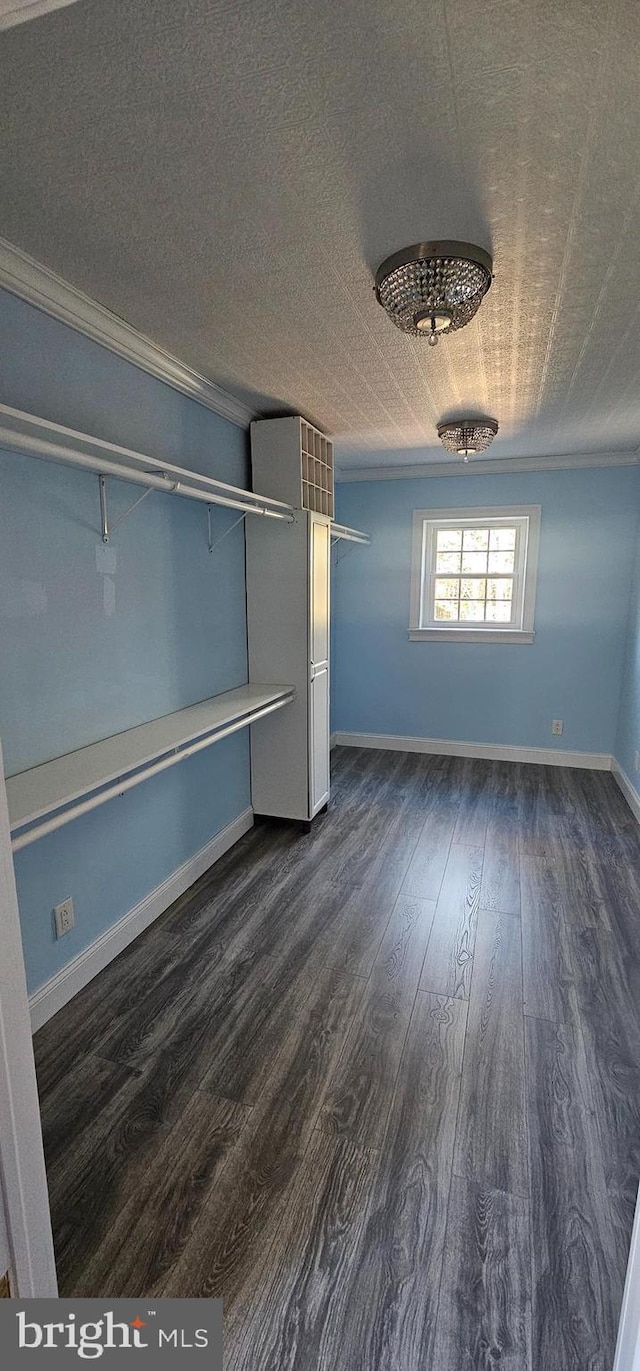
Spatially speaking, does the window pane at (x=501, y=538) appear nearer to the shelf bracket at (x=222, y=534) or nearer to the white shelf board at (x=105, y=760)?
the shelf bracket at (x=222, y=534)

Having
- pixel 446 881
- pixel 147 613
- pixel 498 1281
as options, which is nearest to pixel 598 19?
pixel 147 613

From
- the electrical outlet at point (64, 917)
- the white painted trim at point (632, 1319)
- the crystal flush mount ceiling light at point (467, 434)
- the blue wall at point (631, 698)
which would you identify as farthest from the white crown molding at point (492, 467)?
the white painted trim at point (632, 1319)

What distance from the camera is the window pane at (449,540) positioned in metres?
4.59

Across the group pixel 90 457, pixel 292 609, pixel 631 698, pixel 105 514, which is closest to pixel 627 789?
pixel 631 698

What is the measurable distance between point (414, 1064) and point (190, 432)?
2574 mm

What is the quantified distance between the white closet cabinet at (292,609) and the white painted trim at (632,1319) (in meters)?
2.44

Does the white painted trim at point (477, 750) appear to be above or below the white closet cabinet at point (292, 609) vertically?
below

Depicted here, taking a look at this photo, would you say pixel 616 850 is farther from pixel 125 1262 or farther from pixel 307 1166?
pixel 125 1262

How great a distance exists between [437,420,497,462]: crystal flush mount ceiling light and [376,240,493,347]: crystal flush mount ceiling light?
152 centimetres

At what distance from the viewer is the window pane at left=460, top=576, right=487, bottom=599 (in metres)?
4.59

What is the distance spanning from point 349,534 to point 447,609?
1093 mm

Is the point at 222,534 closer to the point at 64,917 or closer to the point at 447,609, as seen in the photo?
the point at 64,917

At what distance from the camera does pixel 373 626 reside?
4.84 m

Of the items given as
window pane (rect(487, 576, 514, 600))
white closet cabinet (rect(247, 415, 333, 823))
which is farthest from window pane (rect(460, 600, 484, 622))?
white closet cabinet (rect(247, 415, 333, 823))
